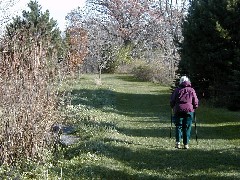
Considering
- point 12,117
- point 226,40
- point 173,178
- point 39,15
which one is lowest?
point 173,178

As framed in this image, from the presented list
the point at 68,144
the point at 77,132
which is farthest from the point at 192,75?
the point at 68,144

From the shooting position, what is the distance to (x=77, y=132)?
14.0m

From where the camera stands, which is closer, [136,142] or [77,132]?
[136,142]

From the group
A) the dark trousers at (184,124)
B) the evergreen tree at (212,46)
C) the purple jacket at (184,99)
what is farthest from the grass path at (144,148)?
the evergreen tree at (212,46)

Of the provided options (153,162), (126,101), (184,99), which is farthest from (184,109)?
(126,101)

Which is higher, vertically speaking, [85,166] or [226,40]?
[226,40]

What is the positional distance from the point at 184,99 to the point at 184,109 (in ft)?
0.86

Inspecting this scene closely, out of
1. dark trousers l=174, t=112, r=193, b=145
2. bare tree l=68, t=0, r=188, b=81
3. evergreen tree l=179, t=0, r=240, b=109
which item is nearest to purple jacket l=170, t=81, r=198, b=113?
dark trousers l=174, t=112, r=193, b=145

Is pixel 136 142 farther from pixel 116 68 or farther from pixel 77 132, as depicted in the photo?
pixel 116 68

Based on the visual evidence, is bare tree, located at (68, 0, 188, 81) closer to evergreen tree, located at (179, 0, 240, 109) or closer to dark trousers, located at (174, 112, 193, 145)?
evergreen tree, located at (179, 0, 240, 109)

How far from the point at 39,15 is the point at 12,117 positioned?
2628 centimetres

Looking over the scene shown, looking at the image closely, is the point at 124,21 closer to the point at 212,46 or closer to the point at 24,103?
the point at 212,46

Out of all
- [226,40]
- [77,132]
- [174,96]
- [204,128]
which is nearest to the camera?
[174,96]

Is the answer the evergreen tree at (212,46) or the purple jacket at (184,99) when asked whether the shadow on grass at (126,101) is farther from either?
the purple jacket at (184,99)
